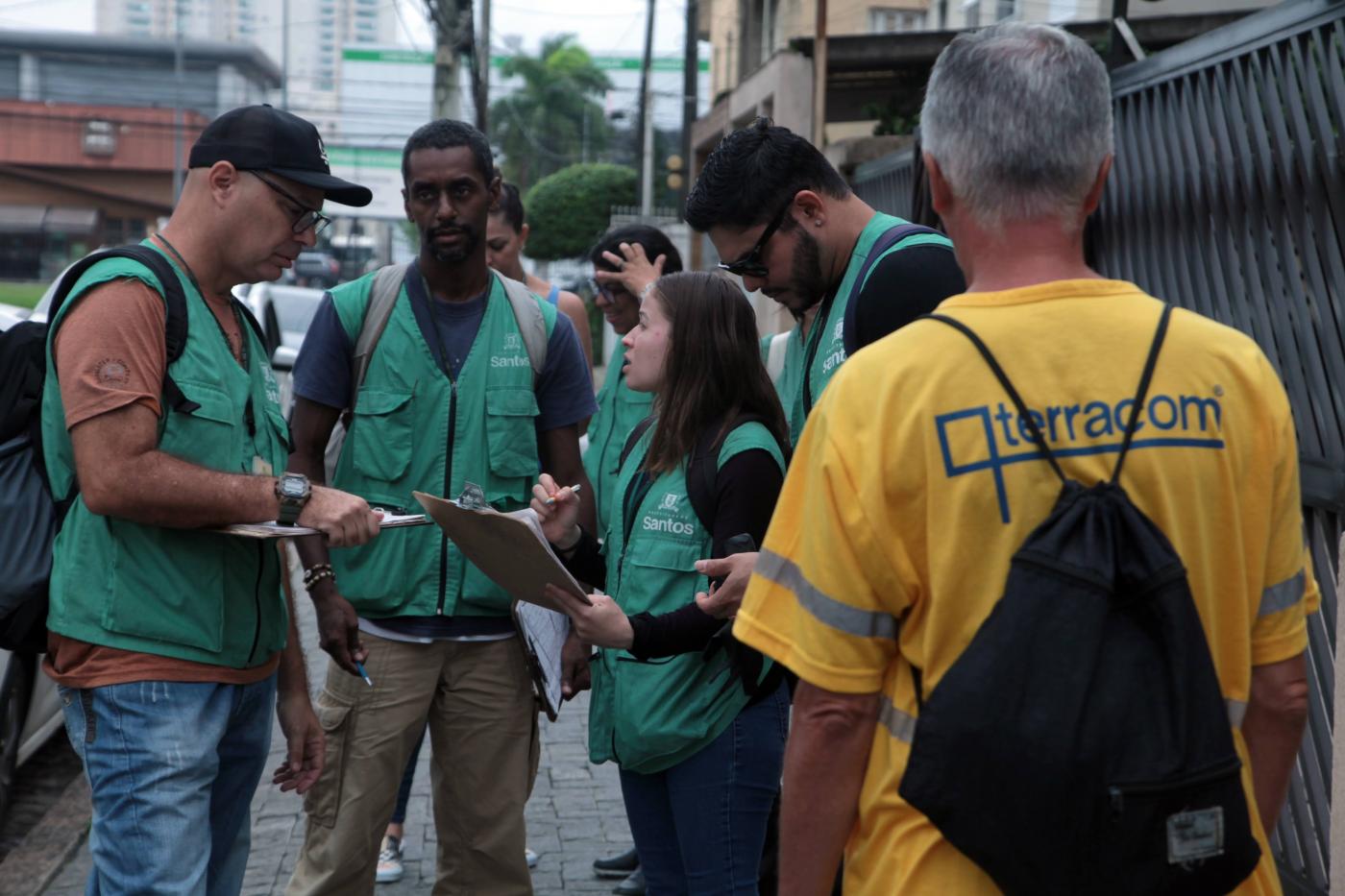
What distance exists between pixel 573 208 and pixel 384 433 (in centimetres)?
3232

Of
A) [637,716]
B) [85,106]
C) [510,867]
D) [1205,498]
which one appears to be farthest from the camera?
[85,106]

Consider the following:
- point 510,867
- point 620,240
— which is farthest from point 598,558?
point 620,240

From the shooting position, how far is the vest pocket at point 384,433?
155 inches

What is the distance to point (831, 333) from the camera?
3.05 metres

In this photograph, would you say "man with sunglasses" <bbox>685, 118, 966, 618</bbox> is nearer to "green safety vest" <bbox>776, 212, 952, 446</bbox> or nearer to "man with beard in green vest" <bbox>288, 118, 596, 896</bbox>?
"green safety vest" <bbox>776, 212, 952, 446</bbox>

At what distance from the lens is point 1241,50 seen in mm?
4309

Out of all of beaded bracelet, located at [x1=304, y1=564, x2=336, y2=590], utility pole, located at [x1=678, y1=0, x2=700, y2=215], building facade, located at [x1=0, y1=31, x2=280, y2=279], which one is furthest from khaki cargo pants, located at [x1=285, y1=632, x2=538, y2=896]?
building facade, located at [x1=0, y1=31, x2=280, y2=279]

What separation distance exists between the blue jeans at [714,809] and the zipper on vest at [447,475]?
783 mm

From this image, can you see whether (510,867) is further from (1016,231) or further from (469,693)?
(1016,231)

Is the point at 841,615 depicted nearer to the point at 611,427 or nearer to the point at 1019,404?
the point at 1019,404

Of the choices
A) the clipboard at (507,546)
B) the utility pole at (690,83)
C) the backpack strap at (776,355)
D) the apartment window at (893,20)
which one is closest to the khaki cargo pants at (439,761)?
the clipboard at (507,546)

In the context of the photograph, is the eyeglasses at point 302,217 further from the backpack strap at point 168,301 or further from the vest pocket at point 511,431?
the vest pocket at point 511,431

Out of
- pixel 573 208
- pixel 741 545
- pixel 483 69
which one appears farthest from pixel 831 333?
pixel 573 208

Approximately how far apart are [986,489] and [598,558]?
85.1 inches
